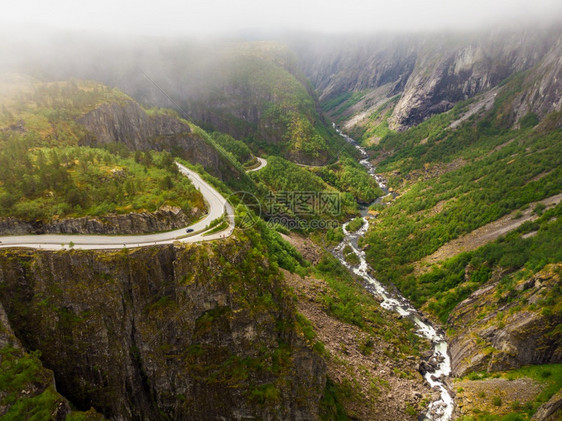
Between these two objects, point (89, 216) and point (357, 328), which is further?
point (357, 328)

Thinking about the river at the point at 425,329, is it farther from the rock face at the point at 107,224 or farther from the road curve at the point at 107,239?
the rock face at the point at 107,224

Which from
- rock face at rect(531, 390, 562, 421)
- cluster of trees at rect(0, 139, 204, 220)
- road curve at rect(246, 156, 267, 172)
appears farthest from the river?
cluster of trees at rect(0, 139, 204, 220)

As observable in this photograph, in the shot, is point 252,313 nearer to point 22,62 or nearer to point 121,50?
point 22,62

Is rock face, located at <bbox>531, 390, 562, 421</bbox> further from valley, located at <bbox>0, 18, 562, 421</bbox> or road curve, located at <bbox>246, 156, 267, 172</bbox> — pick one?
road curve, located at <bbox>246, 156, 267, 172</bbox>

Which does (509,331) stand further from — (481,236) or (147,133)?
(147,133)

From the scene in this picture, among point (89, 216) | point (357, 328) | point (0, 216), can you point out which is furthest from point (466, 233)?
point (0, 216)

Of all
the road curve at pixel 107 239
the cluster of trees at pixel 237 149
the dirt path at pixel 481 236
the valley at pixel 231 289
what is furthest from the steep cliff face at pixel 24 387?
the cluster of trees at pixel 237 149

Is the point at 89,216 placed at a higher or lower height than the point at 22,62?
lower

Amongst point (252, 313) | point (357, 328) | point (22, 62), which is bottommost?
point (357, 328)
